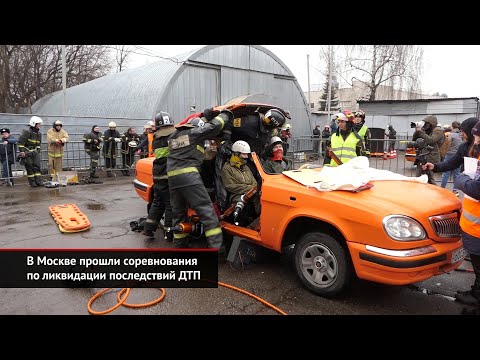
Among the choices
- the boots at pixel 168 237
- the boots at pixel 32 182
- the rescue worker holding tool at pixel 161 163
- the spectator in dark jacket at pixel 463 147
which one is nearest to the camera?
the spectator in dark jacket at pixel 463 147

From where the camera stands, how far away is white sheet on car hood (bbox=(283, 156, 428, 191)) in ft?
11.6

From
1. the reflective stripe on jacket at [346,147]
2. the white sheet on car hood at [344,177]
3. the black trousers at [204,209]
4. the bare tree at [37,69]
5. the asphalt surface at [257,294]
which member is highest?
the bare tree at [37,69]

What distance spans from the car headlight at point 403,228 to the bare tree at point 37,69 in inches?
1257

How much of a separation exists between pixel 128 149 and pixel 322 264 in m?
11.4

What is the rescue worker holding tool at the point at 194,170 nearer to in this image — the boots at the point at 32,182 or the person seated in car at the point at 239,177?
the person seated in car at the point at 239,177

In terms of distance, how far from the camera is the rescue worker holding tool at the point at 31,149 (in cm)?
1031

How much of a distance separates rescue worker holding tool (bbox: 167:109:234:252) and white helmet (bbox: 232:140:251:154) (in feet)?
1.07

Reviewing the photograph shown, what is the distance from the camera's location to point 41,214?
7.26 m

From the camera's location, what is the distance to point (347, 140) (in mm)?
6098

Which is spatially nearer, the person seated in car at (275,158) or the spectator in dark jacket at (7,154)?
the person seated in car at (275,158)

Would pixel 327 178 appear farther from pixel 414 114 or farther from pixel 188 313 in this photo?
pixel 414 114

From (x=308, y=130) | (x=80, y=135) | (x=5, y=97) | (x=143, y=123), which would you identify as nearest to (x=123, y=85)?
(x=143, y=123)

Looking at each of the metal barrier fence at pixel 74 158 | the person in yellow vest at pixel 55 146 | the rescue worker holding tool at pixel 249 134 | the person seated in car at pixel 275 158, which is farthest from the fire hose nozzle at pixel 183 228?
the metal barrier fence at pixel 74 158
